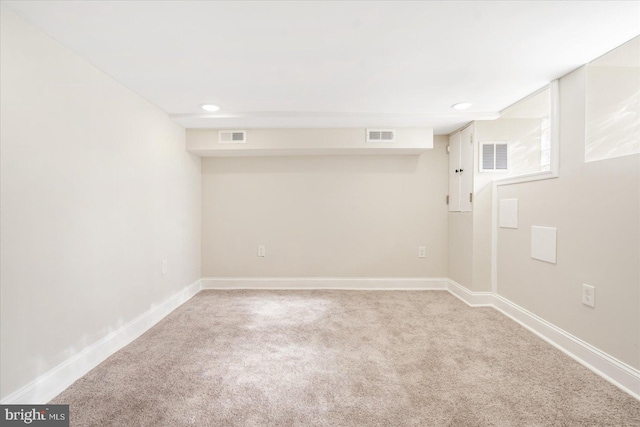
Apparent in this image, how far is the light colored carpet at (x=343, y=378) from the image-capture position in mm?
1441

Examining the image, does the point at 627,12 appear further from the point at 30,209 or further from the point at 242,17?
the point at 30,209

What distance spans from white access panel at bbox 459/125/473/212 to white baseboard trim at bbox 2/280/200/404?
3350 millimetres

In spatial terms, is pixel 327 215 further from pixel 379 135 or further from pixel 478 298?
pixel 478 298

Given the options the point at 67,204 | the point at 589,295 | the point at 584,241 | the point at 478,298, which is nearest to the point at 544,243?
the point at 584,241

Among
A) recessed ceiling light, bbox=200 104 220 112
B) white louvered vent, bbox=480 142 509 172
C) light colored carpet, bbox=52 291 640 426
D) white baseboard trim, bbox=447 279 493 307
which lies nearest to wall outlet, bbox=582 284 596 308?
light colored carpet, bbox=52 291 640 426

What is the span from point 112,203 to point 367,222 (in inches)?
106

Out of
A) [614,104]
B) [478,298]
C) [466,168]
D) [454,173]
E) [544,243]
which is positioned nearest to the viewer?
[614,104]

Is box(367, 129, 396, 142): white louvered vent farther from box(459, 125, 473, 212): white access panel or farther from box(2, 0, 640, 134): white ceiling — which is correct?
box(459, 125, 473, 212): white access panel

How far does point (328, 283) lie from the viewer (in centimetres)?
375

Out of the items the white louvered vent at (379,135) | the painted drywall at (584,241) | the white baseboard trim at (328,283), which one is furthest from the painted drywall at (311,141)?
the white baseboard trim at (328,283)

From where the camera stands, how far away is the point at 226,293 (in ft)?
11.6

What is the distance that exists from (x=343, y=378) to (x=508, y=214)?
223 centimetres

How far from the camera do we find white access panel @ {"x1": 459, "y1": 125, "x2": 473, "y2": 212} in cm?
316

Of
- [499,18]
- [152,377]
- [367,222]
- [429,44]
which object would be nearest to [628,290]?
[499,18]
